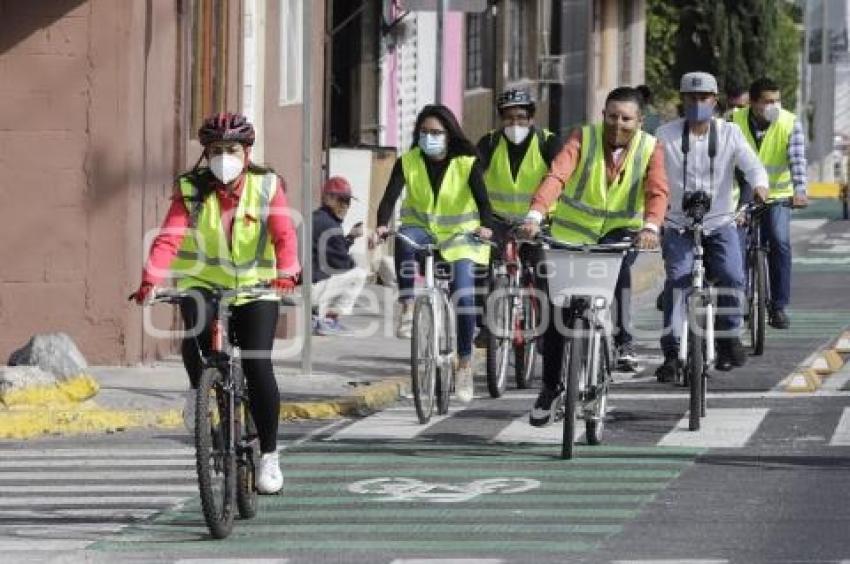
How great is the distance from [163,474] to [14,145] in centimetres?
511

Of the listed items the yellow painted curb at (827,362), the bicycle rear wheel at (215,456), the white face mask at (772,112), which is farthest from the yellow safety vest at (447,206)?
the bicycle rear wheel at (215,456)

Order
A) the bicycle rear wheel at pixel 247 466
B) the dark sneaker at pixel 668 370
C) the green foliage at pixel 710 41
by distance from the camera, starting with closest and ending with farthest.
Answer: the bicycle rear wheel at pixel 247 466 < the dark sneaker at pixel 668 370 < the green foliage at pixel 710 41

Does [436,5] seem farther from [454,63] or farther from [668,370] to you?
[454,63]

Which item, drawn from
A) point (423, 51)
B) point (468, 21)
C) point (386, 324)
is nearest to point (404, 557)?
point (386, 324)

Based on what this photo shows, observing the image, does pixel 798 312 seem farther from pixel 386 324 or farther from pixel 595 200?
pixel 595 200

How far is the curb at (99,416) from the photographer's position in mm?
16031

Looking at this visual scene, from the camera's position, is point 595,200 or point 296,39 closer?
point 595,200

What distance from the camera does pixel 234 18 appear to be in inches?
847

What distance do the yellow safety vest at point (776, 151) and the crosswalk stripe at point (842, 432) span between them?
4.65m

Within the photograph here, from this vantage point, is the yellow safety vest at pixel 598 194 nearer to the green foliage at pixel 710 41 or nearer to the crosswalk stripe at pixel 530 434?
the crosswalk stripe at pixel 530 434

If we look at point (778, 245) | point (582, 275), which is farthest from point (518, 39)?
point (582, 275)

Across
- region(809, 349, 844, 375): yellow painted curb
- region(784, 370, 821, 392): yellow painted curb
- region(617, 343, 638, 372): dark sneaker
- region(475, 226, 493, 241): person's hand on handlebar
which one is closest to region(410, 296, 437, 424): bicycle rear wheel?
region(475, 226, 493, 241): person's hand on handlebar

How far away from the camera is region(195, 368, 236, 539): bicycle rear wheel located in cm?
1180

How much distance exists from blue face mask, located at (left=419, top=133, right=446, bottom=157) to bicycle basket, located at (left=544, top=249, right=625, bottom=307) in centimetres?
236
